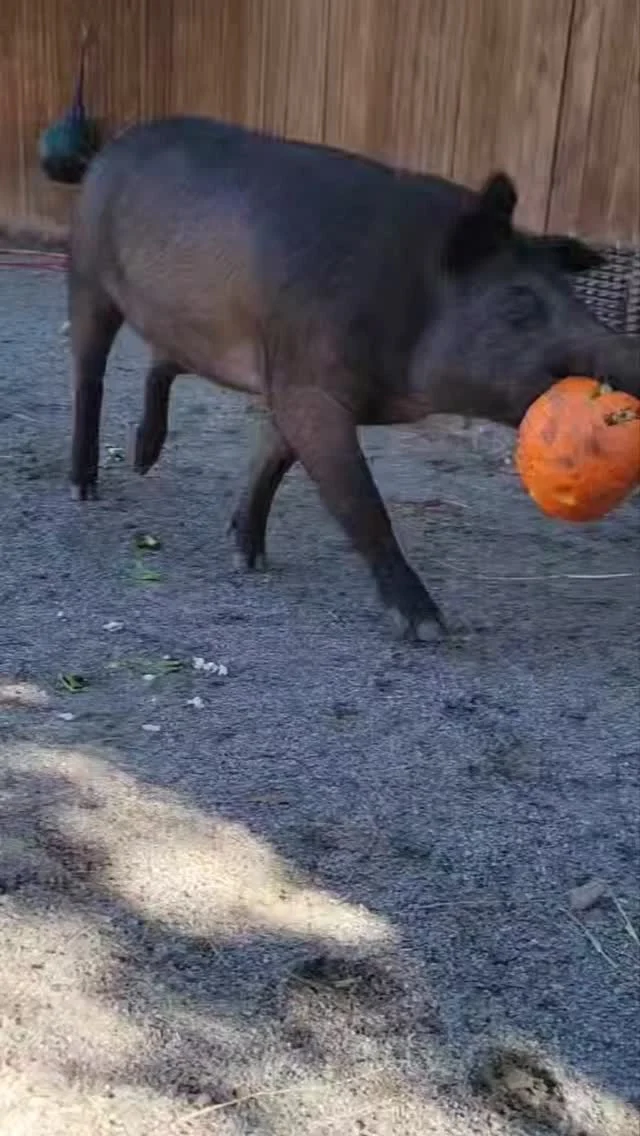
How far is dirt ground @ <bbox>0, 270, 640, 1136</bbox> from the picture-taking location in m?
2.28

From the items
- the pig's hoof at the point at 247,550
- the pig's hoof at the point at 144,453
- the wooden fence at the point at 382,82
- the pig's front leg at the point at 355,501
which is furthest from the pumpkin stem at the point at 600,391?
the wooden fence at the point at 382,82

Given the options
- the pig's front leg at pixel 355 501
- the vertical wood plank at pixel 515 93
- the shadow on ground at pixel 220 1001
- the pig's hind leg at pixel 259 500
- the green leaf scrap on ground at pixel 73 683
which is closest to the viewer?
the shadow on ground at pixel 220 1001

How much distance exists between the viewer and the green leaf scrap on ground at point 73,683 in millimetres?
3596

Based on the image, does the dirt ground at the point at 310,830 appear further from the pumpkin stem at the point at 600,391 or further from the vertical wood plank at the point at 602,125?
the vertical wood plank at the point at 602,125

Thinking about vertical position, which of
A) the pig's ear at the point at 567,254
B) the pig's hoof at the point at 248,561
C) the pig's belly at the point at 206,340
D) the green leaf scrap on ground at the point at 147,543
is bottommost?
the green leaf scrap on ground at the point at 147,543

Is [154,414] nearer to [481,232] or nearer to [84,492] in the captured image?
[84,492]

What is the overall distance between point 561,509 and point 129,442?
2.57m

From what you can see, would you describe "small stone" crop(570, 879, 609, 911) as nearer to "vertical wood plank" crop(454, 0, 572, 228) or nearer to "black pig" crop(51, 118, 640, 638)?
"black pig" crop(51, 118, 640, 638)

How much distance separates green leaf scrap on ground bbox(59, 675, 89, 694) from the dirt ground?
0.01m

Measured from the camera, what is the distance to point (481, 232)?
3.70 meters

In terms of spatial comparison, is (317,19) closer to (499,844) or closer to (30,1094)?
(499,844)

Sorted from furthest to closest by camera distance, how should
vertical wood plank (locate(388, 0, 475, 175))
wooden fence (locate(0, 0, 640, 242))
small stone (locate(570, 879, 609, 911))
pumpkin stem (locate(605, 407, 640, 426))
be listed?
1. vertical wood plank (locate(388, 0, 475, 175))
2. wooden fence (locate(0, 0, 640, 242))
3. pumpkin stem (locate(605, 407, 640, 426))
4. small stone (locate(570, 879, 609, 911))

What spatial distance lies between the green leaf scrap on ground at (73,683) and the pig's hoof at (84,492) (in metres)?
1.40

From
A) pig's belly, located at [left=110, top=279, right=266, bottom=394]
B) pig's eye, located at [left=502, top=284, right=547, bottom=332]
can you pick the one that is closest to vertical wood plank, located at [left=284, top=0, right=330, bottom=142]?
pig's belly, located at [left=110, top=279, right=266, bottom=394]
